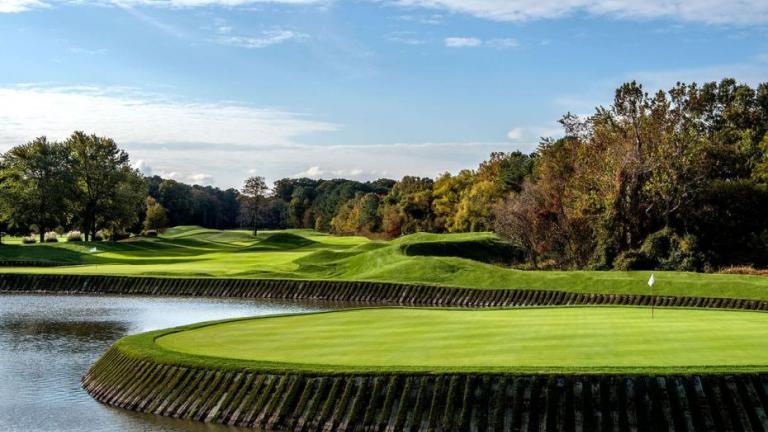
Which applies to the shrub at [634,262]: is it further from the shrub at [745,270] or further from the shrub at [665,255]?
the shrub at [745,270]

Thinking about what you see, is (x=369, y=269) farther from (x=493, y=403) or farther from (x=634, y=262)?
(x=493, y=403)

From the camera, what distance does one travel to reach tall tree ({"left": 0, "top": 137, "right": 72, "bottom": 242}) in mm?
86562

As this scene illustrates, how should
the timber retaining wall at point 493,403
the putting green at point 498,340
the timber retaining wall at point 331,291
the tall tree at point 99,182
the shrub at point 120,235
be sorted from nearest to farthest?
1. the timber retaining wall at point 493,403
2. the putting green at point 498,340
3. the timber retaining wall at point 331,291
4. the tall tree at point 99,182
5. the shrub at point 120,235

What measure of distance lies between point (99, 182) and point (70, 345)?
6711 centimetres

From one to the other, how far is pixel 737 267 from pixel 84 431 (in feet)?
137

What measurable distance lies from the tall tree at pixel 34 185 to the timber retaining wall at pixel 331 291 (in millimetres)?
31032

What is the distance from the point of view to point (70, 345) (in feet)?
98.3

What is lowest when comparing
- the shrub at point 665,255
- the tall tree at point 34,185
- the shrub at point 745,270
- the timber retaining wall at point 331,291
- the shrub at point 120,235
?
the shrub at point 120,235

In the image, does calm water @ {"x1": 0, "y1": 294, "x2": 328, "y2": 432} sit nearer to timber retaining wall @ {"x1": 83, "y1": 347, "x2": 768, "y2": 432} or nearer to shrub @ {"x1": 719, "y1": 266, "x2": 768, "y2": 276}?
timber retaining wall @ {"x1": 83, "y1": 347, "x2": 768, "y2": 432}

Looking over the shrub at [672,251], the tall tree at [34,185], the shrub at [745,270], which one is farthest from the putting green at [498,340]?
the tall tree at [34,185]

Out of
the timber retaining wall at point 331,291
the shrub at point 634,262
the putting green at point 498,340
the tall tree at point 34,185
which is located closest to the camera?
the putting green at point 498,340

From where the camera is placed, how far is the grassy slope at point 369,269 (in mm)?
42353

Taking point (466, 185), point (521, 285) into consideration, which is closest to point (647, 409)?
point (521, 285)

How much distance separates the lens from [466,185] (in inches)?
3829
